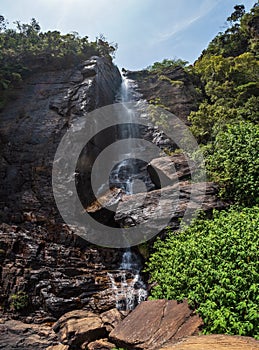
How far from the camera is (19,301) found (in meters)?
9.62

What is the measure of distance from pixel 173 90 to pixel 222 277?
20129mm

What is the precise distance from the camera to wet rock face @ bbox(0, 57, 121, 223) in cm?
1352

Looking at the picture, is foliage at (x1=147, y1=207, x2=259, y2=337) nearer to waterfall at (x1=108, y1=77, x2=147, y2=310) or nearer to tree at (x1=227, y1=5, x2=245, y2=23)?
waterfall at (x1=108, y1=77, x2=147, y2=310)

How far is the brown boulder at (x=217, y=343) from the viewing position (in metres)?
3.98

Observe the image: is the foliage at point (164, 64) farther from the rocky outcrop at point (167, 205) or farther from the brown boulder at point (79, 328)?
the brown boulder at point (79, 328)

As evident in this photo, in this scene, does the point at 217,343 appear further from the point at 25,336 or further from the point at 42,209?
the point at 42,209

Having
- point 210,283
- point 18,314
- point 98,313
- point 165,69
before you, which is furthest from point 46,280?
point 165,69

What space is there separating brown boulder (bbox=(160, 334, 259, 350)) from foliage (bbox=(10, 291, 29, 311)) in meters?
6.87

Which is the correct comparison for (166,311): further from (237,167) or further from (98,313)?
(237,167)

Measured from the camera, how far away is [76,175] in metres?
14.2

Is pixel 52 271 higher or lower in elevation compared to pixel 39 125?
lower

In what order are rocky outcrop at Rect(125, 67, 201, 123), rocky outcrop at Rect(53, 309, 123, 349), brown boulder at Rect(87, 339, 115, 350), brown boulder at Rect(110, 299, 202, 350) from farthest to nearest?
1. rocky outcrop at Rect(125, 67, 201, 123)
2. rocky outcrop at Rect(53, 309, 123, 349)
3. brown boulder at Rect(87, 339, 115, 350)
4. brown boulder at Rect(110, 299, 202, 350)

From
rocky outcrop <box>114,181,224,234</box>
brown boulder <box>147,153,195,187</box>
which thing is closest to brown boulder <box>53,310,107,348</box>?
rocky outcrop <box>114,181,224,234</box>

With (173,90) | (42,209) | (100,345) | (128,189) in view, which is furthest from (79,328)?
(173,90)
